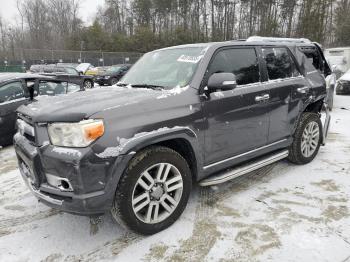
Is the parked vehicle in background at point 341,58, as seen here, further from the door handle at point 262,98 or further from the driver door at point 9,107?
the driver door at point 9,107

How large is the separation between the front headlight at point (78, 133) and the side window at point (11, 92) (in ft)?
15.1

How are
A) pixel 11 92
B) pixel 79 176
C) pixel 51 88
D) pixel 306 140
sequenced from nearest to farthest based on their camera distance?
pixel 79 176 → pixel 306 140 → pixel 11 92 → pixel 51 88

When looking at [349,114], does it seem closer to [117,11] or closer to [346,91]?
[346,91]

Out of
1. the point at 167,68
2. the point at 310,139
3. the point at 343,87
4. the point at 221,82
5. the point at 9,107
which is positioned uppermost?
the point at 167,68

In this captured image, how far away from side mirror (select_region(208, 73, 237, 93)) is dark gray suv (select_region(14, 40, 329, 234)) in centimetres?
1

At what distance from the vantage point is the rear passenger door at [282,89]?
4398 mm

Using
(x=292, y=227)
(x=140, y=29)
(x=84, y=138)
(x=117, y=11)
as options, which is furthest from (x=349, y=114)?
(x=117, y=11)

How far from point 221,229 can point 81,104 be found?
1.84m

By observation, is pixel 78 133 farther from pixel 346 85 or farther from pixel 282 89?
pixel 346 85

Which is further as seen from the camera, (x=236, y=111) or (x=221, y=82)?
(x=236, y=111)

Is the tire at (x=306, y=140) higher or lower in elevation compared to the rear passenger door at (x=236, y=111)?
lower

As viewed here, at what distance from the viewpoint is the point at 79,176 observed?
2.72 m

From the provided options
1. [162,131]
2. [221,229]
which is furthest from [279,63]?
[221,229]

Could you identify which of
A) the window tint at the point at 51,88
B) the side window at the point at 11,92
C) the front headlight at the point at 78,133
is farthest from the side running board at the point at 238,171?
the window tint at the point at 51,88
